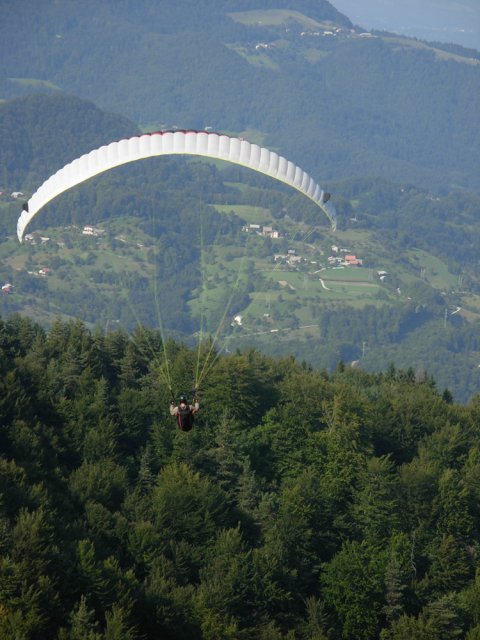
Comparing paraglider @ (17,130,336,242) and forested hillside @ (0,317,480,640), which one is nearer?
paraglider @ (17,130,336,242)

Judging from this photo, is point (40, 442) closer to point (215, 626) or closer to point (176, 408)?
point (215, 626)

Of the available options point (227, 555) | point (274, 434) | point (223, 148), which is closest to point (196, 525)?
point (227, 555)

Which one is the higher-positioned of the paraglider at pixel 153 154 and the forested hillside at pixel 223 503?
the paraglider at pixel 153 154

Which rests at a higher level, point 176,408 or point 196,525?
point 176,408

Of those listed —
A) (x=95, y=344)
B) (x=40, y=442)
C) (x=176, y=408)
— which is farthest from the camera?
(x=95, y=344)

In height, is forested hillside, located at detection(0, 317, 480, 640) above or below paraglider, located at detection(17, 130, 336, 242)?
below

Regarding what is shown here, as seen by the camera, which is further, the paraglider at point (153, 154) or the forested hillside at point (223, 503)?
the forested hillside at point (223, 503)

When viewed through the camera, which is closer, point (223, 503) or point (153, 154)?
point (153, 154)

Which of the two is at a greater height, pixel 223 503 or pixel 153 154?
pixel 153 154
